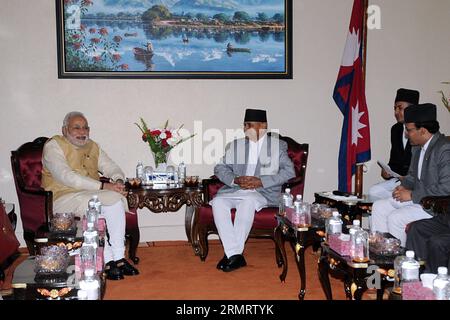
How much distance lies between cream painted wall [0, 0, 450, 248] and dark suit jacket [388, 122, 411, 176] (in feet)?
3.06

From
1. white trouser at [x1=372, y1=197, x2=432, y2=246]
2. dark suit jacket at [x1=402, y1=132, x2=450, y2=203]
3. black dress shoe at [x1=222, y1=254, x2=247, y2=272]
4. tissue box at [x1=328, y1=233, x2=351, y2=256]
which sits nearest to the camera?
tissue box at [x1=328, y1=233, x2=351, y2=256]

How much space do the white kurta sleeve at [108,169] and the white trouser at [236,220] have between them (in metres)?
0.94

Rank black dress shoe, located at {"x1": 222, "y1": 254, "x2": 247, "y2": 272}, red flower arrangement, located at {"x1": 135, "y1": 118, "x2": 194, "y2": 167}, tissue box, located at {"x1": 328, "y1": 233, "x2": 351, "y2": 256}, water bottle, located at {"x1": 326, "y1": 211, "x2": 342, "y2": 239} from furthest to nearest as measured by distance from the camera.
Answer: red flower arrangement, located at {"x1": 135, "y1": 118, "x2": 194, "y2": 167}
black dress shoe, located at {"x1": 222, "y1": 254, "x2": 247, "y2": 272}
water bottle, located at {"x1": 326, "y1": 211, "x2": 342, "y2": 239}
tissue box, located at {"x1": 328, "y1": 233, "x2": 351, "y2": 256}

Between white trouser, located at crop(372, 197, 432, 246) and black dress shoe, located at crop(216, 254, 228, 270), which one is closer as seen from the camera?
white trouser, located at crop(372, 197, 432, 246)

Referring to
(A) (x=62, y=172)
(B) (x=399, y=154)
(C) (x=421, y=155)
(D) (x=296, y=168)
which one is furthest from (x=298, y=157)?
(A) (x=62, y=172)

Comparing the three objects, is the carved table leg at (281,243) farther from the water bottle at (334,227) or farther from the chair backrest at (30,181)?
the chair backrest at (30,181)

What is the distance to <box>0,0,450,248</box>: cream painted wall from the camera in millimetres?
5727

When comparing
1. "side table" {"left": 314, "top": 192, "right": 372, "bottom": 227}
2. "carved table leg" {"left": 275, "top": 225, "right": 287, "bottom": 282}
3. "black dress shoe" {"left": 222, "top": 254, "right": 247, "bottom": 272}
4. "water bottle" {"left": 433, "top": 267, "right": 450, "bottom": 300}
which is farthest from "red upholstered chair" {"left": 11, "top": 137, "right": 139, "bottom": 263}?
"water bottle" {"left": 433, "top": 267, "right": 450, "bottom": 300}

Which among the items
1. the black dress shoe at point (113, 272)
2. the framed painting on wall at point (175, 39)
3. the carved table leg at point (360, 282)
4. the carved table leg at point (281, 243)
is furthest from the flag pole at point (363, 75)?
the carved table leg at point (360, 282)

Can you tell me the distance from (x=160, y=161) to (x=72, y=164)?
2.90 ft

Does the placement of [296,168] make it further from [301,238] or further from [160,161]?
[301,238]

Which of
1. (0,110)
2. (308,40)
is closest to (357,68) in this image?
(308,40)

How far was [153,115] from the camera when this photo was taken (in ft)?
19.7

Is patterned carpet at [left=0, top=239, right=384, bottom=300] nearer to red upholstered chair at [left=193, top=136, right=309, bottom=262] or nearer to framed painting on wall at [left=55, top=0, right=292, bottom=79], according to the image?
red upholstered chair at [left=193, top=136, right=309, bottom=262]
